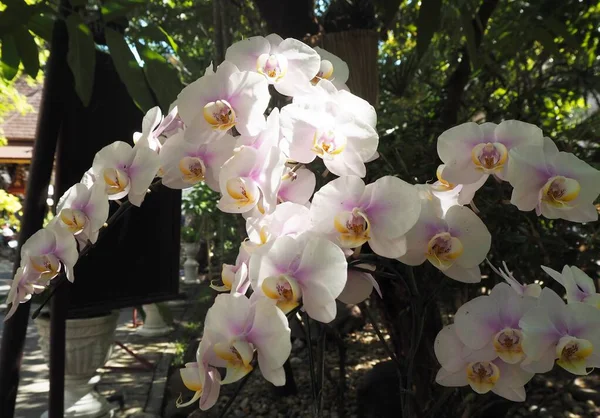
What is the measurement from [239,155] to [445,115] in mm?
1625

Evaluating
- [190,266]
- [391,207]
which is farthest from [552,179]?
[190,266]

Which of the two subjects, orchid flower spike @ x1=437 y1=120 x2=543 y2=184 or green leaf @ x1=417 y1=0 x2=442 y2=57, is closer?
orchid flower spike @ x1=437 y1=120 x2=543 y2=184

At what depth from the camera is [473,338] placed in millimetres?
369

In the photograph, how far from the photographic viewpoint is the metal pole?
2.83 feet

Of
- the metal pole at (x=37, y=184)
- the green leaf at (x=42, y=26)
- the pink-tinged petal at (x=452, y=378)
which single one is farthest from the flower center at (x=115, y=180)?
the green leaf at (x=42, y=26)

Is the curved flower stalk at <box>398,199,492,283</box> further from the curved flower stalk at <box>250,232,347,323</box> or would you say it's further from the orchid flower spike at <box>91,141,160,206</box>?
the orchid flower spike at <box>91,141,160,206</box>

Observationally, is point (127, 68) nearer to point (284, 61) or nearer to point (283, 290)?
point (284, 61)

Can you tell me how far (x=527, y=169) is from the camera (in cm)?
35

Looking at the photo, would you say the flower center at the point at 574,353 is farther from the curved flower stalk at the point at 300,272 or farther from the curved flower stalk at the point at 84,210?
the curved flower stalk at the point at 84,210

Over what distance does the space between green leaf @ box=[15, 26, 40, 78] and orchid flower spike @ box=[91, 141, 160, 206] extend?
672 millimetres

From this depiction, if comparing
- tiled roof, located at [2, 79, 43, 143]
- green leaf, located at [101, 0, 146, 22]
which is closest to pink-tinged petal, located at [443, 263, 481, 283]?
green leaf, located at [101, 0, 146, 22]

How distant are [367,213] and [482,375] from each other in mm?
164

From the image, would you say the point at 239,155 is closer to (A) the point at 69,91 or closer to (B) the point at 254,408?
(A) the point at 69,91

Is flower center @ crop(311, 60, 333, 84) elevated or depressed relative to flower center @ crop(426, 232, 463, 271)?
elevated
